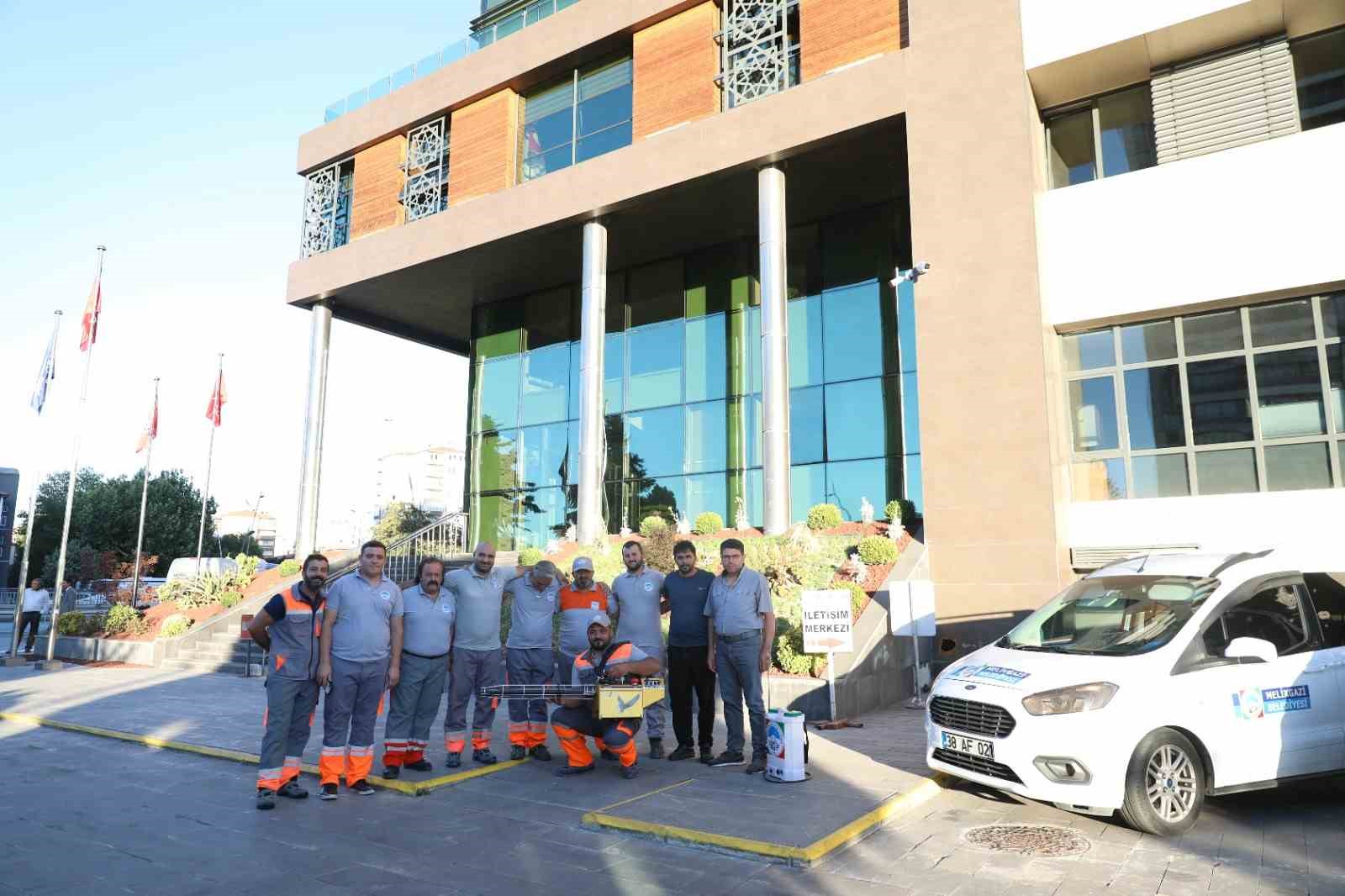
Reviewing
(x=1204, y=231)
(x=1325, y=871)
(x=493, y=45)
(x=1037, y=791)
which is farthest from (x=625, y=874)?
(x=493, y=45)

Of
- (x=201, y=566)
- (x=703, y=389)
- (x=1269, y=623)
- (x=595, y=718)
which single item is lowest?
(x=595, y=718)

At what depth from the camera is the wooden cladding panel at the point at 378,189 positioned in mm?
23531

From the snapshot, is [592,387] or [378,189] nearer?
[592,387]

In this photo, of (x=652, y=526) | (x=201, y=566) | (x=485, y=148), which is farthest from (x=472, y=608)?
(x=201, y=566)

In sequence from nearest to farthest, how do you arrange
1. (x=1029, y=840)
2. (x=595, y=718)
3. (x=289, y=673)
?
(x=1029, y=840) → (x=289, y=673) → (x=595, y=718)

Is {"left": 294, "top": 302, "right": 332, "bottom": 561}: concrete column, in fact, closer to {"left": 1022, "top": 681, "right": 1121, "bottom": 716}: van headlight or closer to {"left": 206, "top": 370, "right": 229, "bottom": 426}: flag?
{"left": 206, "top": 370, "right": 229, "bottom": 426}: flag

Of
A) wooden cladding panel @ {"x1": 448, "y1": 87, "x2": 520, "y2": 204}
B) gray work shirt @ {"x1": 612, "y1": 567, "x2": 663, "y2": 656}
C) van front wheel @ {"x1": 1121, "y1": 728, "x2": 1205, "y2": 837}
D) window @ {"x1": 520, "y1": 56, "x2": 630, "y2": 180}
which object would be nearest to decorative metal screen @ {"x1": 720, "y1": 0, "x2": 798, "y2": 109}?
window @ {"x1": 520, "y1": 56, "x2": 630, "y2": 180}

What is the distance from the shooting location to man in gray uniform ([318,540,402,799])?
7.02 meters

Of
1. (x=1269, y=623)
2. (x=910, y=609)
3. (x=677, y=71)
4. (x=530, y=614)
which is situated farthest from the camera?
(x=677, y=71)

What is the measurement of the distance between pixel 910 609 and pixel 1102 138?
917 cm

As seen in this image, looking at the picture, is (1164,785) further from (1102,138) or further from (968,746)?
(1102,138)

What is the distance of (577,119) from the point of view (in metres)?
21.0

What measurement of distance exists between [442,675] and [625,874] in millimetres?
3393

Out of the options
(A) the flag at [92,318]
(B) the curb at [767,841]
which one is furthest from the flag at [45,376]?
(B) the curb at [767,841]
